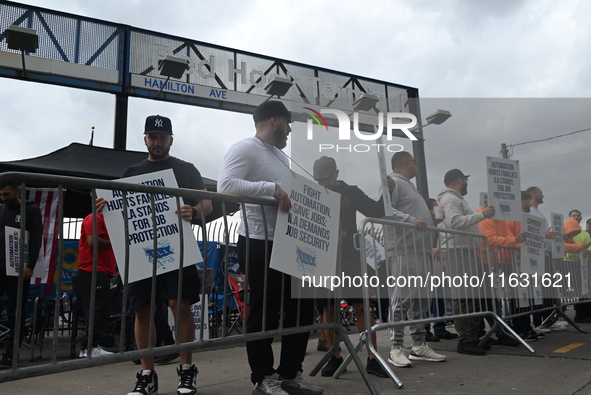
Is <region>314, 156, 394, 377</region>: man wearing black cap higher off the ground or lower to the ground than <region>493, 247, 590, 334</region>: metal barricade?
higher

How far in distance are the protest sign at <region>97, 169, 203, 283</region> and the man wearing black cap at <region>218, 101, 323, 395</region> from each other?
401mm

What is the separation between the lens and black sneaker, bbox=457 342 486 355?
5055 mm

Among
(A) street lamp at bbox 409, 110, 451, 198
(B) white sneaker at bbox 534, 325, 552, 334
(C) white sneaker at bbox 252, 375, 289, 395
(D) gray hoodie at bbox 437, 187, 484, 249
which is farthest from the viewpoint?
(A) street lamp at bbox 409, 110, 451, 198

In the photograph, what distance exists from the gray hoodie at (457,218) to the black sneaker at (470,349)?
0.99 meters

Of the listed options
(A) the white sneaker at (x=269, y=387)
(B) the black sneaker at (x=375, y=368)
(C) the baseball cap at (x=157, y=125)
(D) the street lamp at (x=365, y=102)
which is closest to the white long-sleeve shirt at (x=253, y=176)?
(C) the baseball cap at (x=157, y=125)

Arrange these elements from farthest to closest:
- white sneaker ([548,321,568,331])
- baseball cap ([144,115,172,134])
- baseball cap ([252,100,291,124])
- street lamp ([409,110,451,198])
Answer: street lamp ([409,110,451,198]) < white sneaker ([548,321,568,331]) < baseball cap ([144,115,172,134]) < baseball cap ([252,100,291,124])

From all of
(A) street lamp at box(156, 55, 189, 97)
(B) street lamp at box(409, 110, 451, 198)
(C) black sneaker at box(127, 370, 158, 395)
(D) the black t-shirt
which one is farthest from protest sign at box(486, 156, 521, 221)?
(B) street lamp at box(409, 110, 451, 198)

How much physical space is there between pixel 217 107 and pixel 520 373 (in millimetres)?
11049

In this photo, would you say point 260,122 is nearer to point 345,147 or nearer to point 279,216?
point 279,216

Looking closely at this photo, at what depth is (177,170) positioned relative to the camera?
3.73m

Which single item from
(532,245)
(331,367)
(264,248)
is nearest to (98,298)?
(331,367)

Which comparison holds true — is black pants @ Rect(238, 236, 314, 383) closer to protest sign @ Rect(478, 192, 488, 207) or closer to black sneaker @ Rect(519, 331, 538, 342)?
protest sign @ Rect(478, 192, 488, 207)

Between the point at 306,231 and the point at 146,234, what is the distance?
3.41 ft

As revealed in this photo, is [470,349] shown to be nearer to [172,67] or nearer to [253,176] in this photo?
[253,176]
